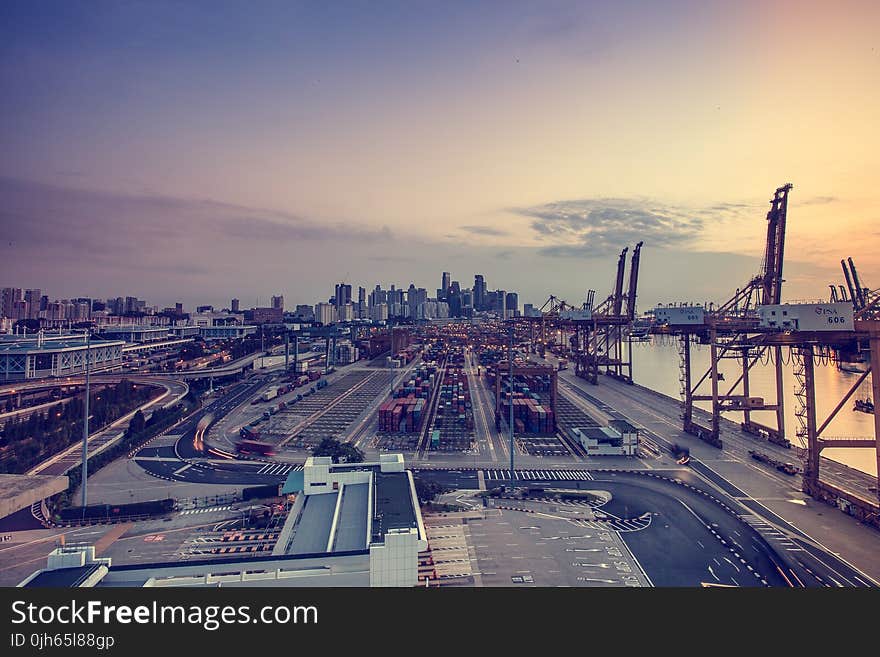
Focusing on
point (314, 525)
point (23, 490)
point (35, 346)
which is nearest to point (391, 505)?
point (314, 525)

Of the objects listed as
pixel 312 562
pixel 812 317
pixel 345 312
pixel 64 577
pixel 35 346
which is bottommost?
pixel 312 562

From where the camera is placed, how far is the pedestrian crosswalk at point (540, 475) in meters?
11.6

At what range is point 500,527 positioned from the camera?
870 cm

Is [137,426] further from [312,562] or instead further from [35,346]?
[312,562]

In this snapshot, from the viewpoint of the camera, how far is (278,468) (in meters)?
12.8

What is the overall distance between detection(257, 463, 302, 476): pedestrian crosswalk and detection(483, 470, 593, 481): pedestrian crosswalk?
18.5 feet

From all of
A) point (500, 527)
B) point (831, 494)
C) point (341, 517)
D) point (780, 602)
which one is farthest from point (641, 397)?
point (780, 602)

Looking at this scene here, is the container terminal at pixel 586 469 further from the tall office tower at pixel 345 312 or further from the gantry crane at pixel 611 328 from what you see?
the tall office tower at pixel 345 312

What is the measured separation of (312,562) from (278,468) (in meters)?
8.60

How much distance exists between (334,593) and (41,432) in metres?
19.6

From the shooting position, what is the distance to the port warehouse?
14.9 feet

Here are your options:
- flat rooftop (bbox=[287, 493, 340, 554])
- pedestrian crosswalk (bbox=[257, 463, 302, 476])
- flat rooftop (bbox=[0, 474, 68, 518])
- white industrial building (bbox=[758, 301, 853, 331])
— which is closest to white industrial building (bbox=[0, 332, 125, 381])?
flat rooftop (bbox=[0, 474, 68, 518])

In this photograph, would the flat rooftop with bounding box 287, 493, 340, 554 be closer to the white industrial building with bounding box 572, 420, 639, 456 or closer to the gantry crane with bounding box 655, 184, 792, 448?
the white industrial building with bounding box 572, 420, 639, 456

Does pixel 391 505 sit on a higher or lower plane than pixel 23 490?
higher
